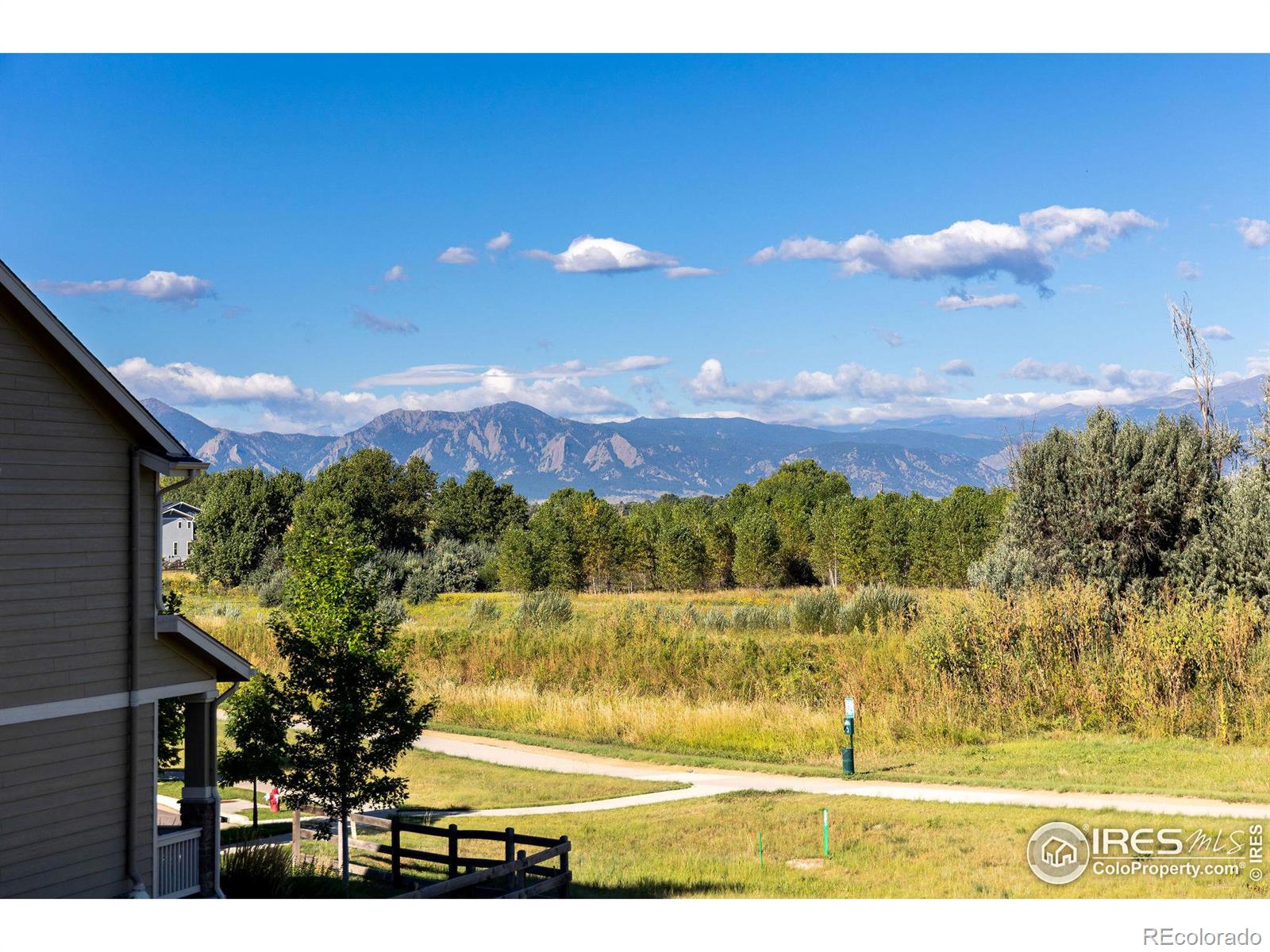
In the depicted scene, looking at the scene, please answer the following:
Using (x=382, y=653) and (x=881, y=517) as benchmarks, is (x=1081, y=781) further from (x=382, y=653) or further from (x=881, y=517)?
(x=881, y=517)

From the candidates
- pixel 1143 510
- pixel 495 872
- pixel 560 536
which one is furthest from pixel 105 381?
pixel 560 536

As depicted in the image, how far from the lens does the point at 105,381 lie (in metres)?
12.2

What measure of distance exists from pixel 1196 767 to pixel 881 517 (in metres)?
51.5

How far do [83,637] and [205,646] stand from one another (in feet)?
4.82

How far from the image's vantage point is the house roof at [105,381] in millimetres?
11609

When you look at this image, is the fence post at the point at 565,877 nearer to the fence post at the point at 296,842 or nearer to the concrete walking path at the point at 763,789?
the fence post at the point at 296,842

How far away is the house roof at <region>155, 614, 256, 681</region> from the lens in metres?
12.9

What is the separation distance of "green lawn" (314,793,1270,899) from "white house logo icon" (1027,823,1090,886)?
0.58ft

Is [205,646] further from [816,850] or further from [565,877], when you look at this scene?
[816,850]

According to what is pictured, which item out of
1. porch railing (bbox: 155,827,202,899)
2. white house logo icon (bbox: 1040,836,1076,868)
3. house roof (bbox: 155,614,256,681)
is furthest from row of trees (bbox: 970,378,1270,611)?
porch railing (bbox: 155,827,202,899)

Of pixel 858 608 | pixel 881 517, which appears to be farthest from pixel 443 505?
pixel 858 608

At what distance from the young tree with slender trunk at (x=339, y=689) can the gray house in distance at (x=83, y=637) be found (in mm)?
1795

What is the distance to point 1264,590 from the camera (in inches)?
1014

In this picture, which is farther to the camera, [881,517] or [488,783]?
[881,517]
